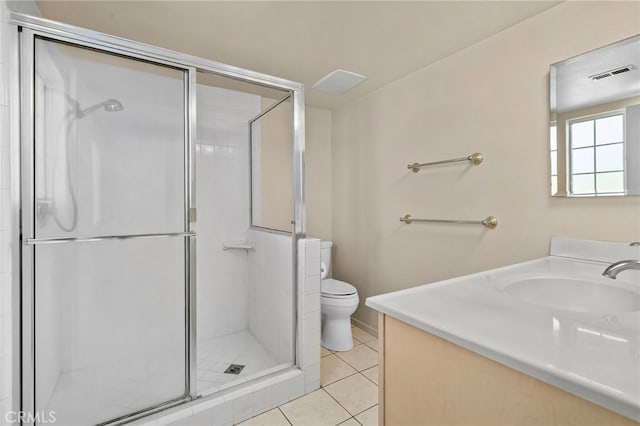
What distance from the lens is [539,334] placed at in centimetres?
56

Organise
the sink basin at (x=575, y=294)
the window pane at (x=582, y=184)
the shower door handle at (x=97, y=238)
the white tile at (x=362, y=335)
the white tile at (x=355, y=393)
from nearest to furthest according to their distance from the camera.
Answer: the sink basin at (x=575, y=294) < the shower door handle at (x=97, y=238) < the window pane at (x=582, y=184) < the white tile at (x=355, y=393) < the white tile at (x=362, y=335)

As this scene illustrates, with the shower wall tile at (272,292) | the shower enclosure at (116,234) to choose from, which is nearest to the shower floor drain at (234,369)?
the shower enclosure at (116,234)

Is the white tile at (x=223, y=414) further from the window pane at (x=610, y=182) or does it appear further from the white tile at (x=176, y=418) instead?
the window pane at (x=610, y=182)

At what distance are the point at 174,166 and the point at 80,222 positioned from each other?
523 millimetres

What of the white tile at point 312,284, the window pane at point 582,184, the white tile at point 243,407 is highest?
the window pane at point 582,184

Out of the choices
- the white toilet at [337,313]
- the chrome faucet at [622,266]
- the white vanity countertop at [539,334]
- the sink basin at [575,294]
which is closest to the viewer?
the white vanity countertop at [539,334]

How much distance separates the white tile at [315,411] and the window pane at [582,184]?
163cm

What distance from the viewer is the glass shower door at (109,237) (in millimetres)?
1372

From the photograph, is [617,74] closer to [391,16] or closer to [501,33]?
[501,33]

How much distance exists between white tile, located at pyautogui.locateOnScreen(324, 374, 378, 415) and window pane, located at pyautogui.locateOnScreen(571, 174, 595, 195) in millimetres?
1530

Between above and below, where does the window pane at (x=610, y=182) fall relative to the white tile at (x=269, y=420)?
above

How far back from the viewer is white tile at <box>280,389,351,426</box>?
5.13 feet

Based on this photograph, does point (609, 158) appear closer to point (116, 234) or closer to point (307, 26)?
point (307, 26)

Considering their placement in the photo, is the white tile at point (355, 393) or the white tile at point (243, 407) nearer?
the white tile at point (243, 407)
